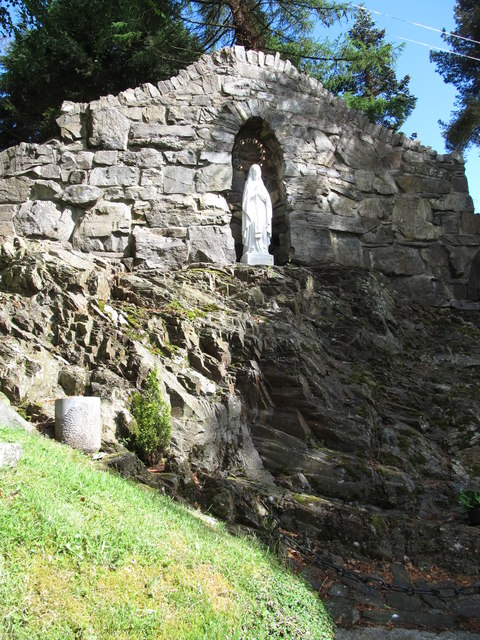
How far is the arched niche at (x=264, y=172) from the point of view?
37.2 ft

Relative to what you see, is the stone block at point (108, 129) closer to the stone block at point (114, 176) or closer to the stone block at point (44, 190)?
the stone block at point (114, 176)

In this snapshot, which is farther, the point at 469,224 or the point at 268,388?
the point at 469,224

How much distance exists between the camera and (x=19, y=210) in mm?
10086

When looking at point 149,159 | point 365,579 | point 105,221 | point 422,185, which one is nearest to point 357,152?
A: point 422,185

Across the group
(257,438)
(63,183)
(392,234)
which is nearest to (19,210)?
(63,183)

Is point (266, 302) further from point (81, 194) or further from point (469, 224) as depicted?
point (469, 224)

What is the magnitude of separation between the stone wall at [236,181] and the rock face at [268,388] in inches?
42.6

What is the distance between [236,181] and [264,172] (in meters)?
0.55

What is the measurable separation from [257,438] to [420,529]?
1.95 metres

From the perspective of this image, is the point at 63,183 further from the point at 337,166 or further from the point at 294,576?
the point at 294,576

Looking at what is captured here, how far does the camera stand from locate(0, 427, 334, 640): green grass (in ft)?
11.0

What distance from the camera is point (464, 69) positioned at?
18.0 m

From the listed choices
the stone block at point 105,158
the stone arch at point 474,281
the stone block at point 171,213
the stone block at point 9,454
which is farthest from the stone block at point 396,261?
the stone block at point 9,454

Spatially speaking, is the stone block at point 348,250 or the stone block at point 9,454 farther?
the stone block at point 348,250
